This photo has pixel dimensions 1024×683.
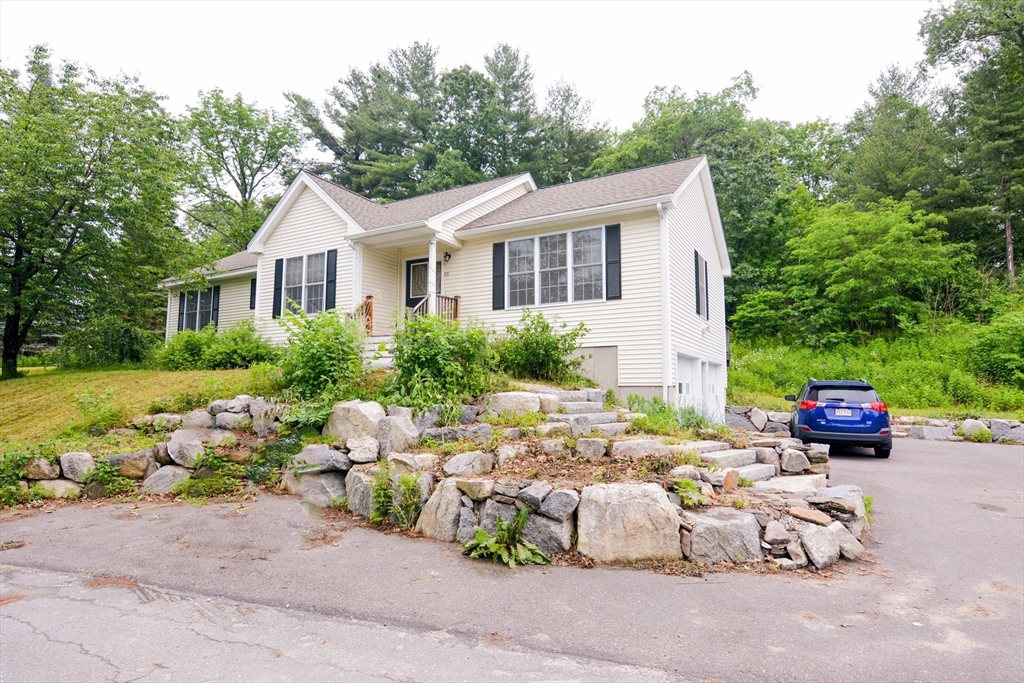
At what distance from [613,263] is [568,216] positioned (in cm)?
142

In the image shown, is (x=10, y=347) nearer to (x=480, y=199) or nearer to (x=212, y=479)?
(x=212, y=479)

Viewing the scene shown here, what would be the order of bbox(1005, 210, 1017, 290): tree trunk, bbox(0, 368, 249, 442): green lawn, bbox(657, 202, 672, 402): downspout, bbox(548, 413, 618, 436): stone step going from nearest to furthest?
bbox(548, 413, 618, 436): stone step → bbox(0, 368, 249, 442): green lawn → bbox(657, 202, 672, 402): downspout → bbox(1005, 210, 1017, 290): tree trunk

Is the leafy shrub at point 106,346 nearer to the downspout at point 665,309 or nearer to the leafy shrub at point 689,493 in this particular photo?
the downspout at point 665,309

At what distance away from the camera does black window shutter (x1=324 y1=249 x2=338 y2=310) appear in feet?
45.1

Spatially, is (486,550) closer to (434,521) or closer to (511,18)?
(434,521)

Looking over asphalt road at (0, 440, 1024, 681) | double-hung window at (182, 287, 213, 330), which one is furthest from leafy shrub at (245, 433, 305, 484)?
double-hung window at (182, 287, 213, 330)

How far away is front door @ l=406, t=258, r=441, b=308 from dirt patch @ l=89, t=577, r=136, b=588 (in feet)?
33.1

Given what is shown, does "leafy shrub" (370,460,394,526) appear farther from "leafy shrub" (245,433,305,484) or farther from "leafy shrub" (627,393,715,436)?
"leafy shrub" (627,393,715,436)

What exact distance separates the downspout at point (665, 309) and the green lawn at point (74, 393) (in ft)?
26.1

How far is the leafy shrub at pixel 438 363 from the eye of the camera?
26.1 feet

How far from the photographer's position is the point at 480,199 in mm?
13812

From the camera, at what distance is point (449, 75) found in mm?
30609

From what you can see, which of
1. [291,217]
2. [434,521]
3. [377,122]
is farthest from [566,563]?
[377,122]

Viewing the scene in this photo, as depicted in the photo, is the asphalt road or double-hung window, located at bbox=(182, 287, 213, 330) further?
double-hung window, located at bbox=(182, 287, 213, 330)
